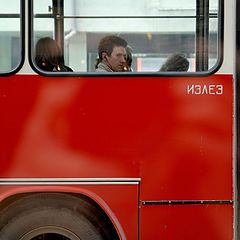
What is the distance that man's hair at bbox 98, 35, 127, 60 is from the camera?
14.0ft

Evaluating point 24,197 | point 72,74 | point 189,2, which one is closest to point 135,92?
point 72,74

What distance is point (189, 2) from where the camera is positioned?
13.7 feet

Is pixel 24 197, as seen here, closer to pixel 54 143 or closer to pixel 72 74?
pixel 54 143

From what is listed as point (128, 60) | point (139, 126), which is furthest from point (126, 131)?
point (128, 60)

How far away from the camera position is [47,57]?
4195 mm

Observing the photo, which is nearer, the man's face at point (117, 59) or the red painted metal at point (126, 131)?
the red painted metal at point (126, 131)

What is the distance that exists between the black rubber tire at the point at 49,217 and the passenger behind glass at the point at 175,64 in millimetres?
1109

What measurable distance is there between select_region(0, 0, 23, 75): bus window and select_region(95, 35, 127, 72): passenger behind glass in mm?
568

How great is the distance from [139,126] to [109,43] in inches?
25.4

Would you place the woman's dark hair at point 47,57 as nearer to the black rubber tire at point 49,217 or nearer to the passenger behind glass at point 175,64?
the passenger behind glass at point 175,64

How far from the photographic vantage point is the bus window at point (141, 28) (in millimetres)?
4172

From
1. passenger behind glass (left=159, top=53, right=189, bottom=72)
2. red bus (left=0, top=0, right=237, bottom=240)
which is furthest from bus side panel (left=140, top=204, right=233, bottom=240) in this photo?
passenger behind glass (left=159, top=53, right=189, bottom=72)

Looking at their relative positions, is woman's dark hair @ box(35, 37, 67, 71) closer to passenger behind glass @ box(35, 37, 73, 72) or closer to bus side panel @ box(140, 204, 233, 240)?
passenger behind glass @ box(35, 37, 73, 72)

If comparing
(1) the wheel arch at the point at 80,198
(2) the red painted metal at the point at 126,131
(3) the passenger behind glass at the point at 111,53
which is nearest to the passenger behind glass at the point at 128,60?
(3) the passenger behind glass at the point at 111,53
